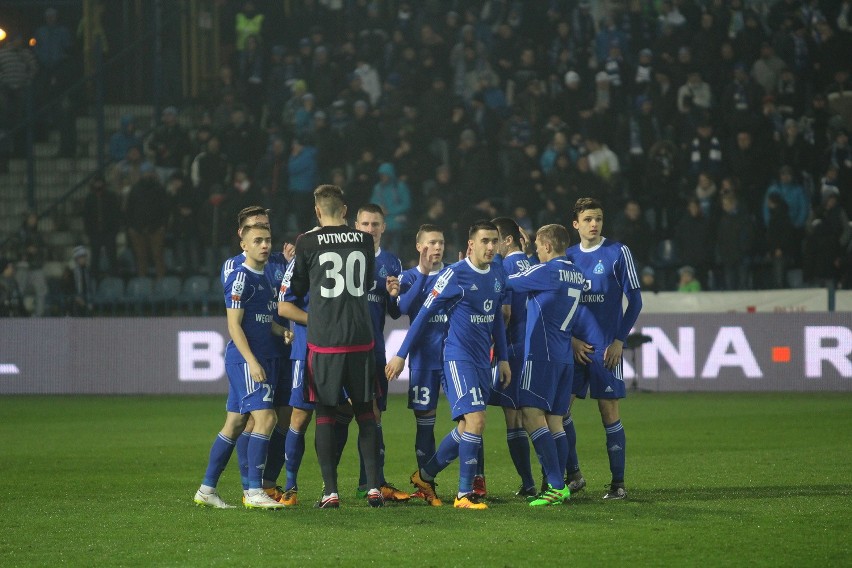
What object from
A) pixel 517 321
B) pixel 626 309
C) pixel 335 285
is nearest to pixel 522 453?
pixel 517 321

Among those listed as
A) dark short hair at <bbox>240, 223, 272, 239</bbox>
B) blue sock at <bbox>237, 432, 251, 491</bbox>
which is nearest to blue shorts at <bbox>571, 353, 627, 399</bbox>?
blue sock at <bbox>237, 432, 251, 491</bbox>

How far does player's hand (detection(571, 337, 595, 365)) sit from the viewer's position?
8812mm

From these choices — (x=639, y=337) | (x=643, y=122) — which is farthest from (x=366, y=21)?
(x=639, y=337)

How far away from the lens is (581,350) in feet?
28.9

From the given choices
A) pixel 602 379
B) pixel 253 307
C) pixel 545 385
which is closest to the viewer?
pixel 253 307

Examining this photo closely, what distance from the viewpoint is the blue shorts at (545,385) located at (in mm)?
8461

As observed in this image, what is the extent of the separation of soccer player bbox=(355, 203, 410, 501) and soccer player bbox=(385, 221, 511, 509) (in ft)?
1.49

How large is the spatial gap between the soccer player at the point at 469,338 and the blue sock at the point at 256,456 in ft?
3.02

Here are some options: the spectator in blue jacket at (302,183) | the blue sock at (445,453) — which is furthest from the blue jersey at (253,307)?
the spectator in blue jacket at (302,183)

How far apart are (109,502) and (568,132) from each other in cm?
1418

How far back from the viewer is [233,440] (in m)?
8.38

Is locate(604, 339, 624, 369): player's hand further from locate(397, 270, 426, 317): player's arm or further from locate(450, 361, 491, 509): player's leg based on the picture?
locate(397, 270, 426, 317): player's arm

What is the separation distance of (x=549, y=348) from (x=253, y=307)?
198 cm

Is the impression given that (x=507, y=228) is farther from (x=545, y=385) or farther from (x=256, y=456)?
(x=256, y=456)
